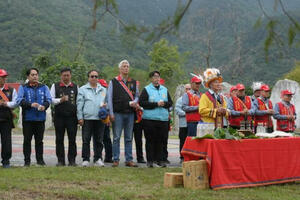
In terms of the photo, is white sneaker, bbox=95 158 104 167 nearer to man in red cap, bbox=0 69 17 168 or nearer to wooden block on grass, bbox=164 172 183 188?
man in red cap, bbox=0 69 17 168

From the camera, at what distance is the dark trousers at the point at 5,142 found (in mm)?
8867

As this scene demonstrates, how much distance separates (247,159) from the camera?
7176mm

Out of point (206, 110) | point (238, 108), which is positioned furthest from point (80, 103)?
point (238, 108)

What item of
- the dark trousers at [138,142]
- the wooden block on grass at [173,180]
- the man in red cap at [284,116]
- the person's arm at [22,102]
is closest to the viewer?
the wooden block on grass at [173,180]

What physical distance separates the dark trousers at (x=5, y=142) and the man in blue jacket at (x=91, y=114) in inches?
52.3

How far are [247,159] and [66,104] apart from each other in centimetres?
377

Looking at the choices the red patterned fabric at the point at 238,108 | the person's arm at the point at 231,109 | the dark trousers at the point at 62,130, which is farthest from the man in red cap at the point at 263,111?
the dark trousers at the point at 62,130

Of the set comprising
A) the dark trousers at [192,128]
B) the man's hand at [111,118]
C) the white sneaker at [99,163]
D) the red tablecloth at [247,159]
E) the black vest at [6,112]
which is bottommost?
the white sneaker at [99,163]

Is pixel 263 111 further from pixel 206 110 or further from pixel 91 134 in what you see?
pixel 91 134

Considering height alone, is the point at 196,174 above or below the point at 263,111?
below

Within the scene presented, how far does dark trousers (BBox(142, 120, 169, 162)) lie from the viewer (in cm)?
941

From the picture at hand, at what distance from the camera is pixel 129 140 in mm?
9516

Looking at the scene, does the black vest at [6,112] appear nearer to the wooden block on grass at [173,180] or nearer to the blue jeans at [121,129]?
the blue jeans at [121,129]

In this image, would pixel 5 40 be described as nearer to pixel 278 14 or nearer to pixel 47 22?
pixel 47 22
